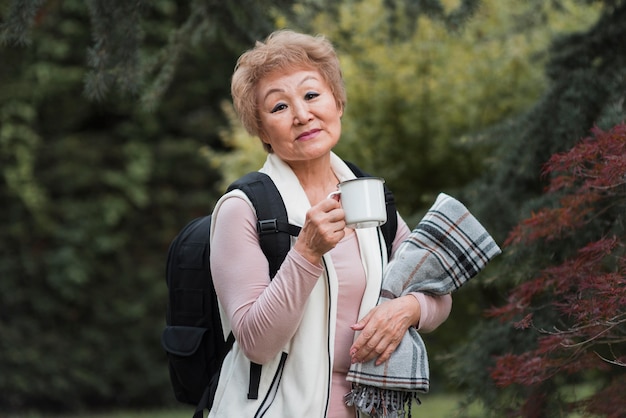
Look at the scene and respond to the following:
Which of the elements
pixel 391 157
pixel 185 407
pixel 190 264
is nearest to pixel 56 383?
pixel 185 407

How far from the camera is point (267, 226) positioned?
215cm

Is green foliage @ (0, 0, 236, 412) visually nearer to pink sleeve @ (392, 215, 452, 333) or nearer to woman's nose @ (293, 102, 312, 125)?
woman's nose @ (293, 102, 312, 125)

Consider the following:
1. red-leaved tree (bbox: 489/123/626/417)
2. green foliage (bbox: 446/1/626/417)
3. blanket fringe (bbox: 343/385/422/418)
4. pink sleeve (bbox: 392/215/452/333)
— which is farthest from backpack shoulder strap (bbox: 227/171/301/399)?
green foliage (bbox: 446/1/626/417)

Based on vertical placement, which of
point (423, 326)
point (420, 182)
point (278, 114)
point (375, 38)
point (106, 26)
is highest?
point (375, 38)

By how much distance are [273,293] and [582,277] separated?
1.22 metres

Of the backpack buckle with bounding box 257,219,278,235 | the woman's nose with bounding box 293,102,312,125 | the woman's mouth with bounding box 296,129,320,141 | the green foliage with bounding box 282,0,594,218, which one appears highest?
the green foliage with bounding box 282,0,594,218

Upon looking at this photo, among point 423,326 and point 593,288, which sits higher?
point 593,288

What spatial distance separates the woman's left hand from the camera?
2.15 metres

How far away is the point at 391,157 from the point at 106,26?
3.66m

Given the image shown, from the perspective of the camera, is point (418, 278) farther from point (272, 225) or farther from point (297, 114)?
point (297, 114)

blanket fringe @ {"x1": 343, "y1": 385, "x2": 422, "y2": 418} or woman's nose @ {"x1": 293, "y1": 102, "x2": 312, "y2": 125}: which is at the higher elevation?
woman's nose @ {"x1": 293, "y1": 102, "x2": 312, "y2": 125}

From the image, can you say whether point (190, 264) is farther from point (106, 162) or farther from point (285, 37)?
point (106, 162)

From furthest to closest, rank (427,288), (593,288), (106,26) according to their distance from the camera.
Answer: (106,26)
(593,288)
(427,288)

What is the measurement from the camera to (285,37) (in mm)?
2320
